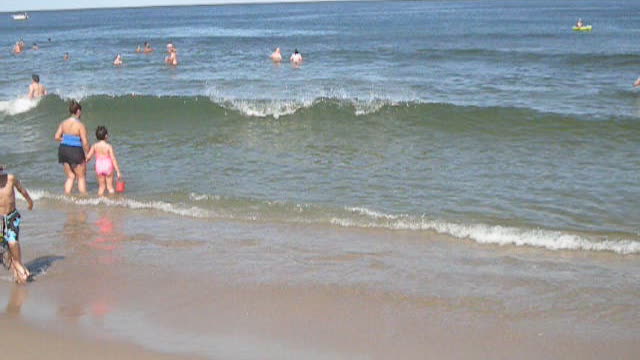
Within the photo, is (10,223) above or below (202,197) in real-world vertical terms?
above

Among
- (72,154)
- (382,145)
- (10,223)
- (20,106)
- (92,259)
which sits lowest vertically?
(382,145)

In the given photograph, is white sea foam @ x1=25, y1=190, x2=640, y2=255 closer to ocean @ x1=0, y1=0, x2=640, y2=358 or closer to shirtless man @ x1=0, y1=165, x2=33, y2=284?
ocean @ x1=0, y1=0, x2=640, y2=358

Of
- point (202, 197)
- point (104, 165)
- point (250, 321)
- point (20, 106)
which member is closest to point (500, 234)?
point (250, 321)

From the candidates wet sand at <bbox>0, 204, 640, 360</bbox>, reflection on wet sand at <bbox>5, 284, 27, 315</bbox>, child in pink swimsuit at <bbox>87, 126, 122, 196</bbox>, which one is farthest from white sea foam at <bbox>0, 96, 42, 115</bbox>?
reflection on wet sand at <bbox>5, 284, 27, 315</bbox>

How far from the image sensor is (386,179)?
1131cm

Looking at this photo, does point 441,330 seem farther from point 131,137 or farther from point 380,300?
point 131,137

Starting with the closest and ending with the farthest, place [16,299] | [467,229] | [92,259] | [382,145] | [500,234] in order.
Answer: [16,299] → [92,259] → [500,234] → [467,229] → [382,145]

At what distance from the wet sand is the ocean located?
0.64ft

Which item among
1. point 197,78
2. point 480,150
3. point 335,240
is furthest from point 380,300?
point 197,78

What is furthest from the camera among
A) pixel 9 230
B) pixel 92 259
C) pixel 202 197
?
pixel 202 197

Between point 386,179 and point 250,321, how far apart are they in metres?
5.71

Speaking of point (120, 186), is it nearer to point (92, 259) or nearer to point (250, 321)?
point (92, 259)

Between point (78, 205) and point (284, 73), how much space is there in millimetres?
17443

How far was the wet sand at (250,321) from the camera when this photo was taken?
5.40m
